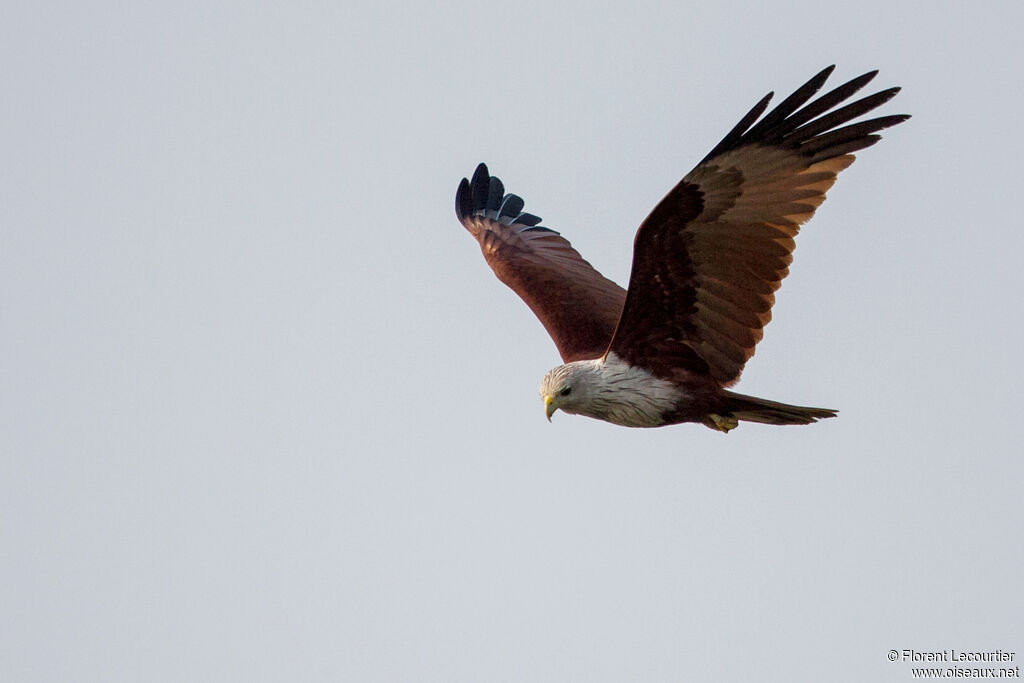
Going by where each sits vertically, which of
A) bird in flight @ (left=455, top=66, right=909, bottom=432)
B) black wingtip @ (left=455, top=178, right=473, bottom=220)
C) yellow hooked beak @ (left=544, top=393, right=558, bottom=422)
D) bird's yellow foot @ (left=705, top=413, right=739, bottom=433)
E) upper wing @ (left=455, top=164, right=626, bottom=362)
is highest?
black wingtip @ (left=455, top=178, right=473, bottom=220)

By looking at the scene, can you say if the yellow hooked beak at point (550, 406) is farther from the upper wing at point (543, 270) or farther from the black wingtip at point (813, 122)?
the black wingtip at point (813, 122)

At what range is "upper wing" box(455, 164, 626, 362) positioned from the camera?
9.72 m

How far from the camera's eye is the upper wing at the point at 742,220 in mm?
7977

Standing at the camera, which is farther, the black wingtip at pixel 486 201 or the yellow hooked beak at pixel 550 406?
the black wingtip at pixel 486 201

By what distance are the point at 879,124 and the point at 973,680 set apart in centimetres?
376

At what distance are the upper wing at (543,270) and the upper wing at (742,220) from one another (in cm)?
110

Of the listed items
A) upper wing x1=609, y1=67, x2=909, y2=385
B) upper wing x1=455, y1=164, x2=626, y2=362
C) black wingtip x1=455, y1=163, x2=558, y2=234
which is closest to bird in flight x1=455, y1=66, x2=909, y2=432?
upper wing x1=609, y1=67, x2=909, y2=385

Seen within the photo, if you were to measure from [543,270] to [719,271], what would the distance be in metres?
2.50

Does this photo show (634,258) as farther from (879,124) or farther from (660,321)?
(879,124)

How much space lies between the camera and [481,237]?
11.6m

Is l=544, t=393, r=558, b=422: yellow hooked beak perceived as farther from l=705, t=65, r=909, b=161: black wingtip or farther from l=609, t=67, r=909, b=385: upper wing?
l=705, t=65, r=909, b=161: black wingtip

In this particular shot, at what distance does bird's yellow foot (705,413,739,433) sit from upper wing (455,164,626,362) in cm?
91

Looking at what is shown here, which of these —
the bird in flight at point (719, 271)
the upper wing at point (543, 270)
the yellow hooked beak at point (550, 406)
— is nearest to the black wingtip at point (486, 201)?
the upper wing at point (543, 270)

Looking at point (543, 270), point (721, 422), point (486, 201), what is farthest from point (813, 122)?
point (486, 201)
